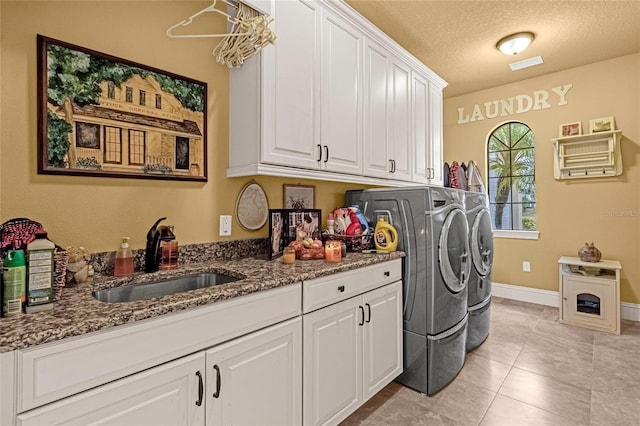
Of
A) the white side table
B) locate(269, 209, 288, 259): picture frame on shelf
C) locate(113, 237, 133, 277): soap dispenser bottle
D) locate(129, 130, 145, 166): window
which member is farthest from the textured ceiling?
locate(113, 237, 133, 277): soap dispenser bottle

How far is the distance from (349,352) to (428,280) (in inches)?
28.8

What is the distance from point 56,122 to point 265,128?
0.89 m

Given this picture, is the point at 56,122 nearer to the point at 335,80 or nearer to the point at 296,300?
the point at 296,300

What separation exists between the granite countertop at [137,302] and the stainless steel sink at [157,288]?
0.08 feet

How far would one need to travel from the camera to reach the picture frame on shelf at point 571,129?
11.8ft

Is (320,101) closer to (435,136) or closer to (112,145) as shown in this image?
(112,145)

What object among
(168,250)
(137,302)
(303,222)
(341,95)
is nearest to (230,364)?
(137,302)

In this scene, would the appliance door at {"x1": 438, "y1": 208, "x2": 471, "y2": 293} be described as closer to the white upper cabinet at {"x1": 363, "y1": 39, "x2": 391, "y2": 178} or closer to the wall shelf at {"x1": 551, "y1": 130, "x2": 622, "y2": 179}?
the white upper cabinet at {"x1": 363, "y1": 39, "x2": 391, "y2": 178}

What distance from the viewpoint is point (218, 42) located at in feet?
6.17

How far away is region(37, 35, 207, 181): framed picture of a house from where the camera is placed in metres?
1.33

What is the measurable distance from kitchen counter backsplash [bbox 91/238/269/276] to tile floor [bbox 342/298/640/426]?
1.15 meters

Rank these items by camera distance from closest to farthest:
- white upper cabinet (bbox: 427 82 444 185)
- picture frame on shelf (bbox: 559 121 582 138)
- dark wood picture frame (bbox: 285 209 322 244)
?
1. dark wood picture frame (bbox: 285 209 322 244)
2. white upper cabinet (bbox: 427 82 444 185)
3. picture frame on shelf (bbox: 559 121 582 138)

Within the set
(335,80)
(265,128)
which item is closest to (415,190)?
(335,80)

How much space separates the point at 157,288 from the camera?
147 centimetres
